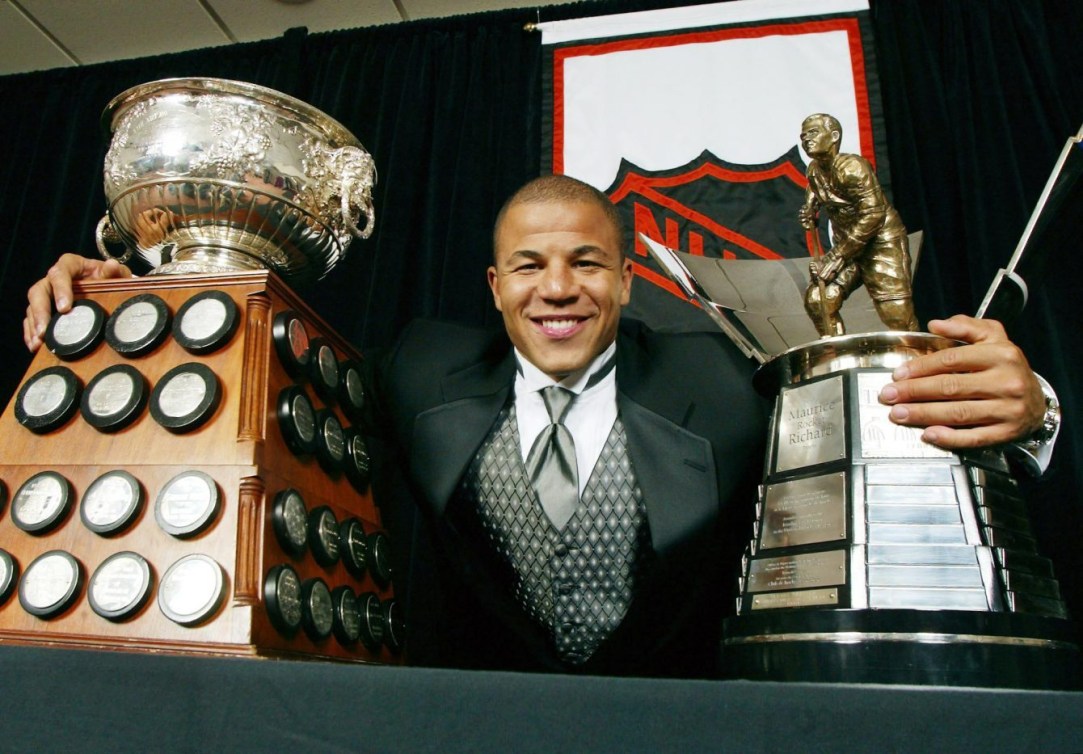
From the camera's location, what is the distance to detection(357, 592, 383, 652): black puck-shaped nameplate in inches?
44.2

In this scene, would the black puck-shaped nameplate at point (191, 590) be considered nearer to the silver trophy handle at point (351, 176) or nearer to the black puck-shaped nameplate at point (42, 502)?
the black puck-shaped nameplate at point (42, 502)

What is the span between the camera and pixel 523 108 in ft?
7.18

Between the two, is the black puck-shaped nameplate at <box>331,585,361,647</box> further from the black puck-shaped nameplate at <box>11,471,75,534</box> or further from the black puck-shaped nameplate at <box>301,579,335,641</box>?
the black puck-shaped nameplate at <box>11,471,75,534</box>

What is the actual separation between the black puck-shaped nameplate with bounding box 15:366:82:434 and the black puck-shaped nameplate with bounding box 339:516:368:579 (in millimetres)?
356

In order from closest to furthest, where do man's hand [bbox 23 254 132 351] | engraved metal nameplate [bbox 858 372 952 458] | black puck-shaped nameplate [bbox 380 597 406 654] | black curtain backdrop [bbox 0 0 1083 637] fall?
engraved metal nameplate [bbox 858 372 952 458]
man's hand [bbox 23 254 132 351]
black puck-shaped nameplate [bbox 380 597 406 654]
black curtain backdrop [bbox 0 0 1083 637]

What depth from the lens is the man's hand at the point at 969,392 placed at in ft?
2.52

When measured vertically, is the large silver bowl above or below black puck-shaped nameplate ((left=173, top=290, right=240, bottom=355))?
above

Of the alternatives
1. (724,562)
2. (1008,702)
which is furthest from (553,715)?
(724,562)

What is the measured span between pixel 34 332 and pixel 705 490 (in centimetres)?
90

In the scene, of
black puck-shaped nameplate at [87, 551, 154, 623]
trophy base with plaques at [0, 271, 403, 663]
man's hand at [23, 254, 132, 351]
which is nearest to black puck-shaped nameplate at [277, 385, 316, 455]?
trophy base with plaques at [0, 271, 403, 663]

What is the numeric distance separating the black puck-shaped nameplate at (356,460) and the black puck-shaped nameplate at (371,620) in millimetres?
160

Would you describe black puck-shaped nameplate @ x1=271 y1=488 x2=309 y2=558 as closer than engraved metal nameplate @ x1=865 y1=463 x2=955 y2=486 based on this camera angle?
No

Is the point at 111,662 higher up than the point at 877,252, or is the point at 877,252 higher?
the point at 877,252

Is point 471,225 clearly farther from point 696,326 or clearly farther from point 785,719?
point 785,719
